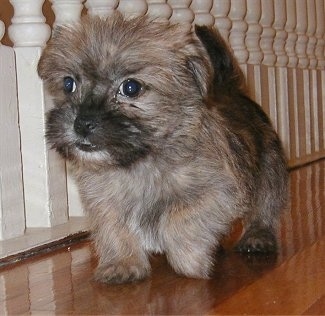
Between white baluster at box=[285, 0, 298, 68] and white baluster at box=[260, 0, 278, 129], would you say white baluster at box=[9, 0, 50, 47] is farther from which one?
white baluster at box=[285, 0, 298, 68]

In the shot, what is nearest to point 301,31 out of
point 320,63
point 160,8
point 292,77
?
point 292,77

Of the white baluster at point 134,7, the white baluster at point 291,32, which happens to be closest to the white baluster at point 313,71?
the white baluster at point 291,32

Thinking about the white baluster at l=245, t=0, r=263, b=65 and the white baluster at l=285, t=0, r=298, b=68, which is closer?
the white baluster at l=245, t=0, r=263, b=65

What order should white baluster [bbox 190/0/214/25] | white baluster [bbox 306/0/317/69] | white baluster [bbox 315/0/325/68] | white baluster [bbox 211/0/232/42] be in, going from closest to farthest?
white baluster [bbox 190/0/214/25] → white baluster [bbox 211/0/232/42] → white baluster [bbox 306/0/317/69] → white baluster [bbox 315/0/325/68]

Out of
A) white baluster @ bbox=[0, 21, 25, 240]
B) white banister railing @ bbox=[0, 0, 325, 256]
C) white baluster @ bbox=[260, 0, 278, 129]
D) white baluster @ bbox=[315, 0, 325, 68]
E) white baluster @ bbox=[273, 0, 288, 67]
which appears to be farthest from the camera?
white baluster @ bbox=[315, 0, 325, 68]

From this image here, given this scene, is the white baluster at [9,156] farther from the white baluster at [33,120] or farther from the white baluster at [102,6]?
the white baluster at [102,6]

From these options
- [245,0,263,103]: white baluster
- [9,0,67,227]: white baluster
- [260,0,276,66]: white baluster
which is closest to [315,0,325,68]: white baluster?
[260,0,276,66]: white baluster

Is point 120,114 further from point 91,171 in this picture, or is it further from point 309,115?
point 309,115

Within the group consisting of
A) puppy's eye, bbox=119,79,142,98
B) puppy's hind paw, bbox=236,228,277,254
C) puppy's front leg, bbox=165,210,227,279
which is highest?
puppy's eye, bbox=119,79,142,98
